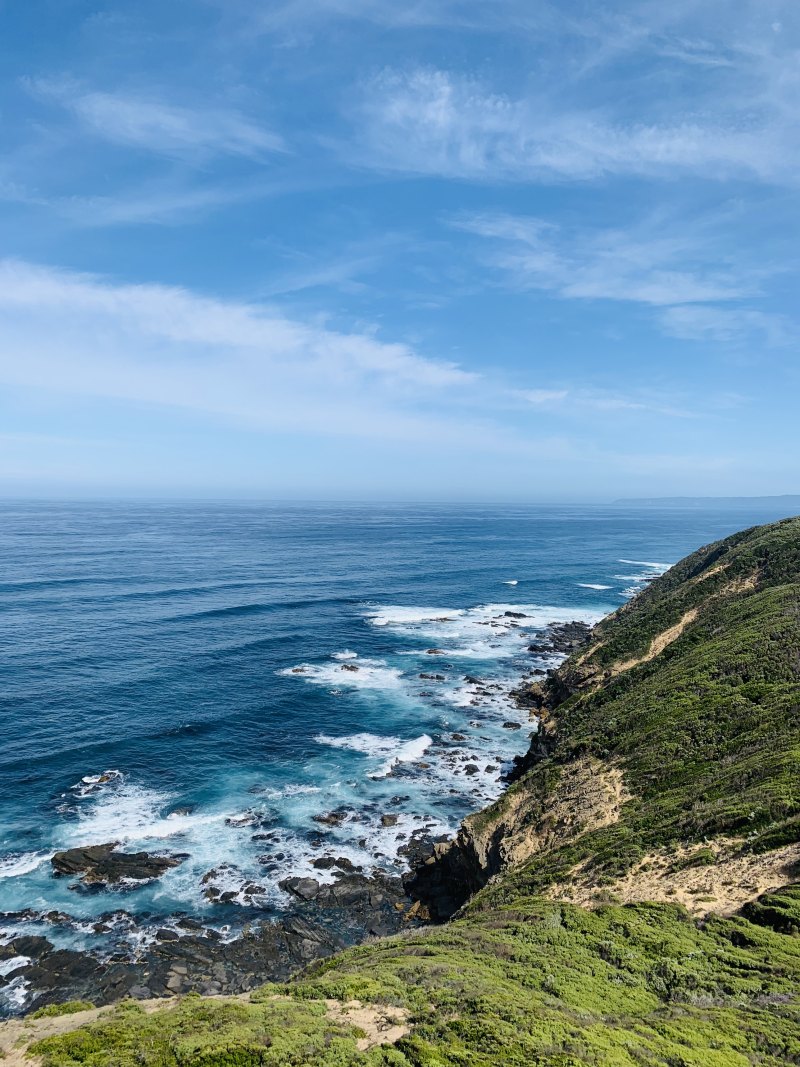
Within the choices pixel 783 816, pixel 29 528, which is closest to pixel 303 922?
pixel 783 816

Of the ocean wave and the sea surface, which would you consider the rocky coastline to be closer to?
the sea surface


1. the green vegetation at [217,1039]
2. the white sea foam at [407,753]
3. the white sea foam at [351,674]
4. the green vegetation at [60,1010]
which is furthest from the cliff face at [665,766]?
the white sea foam at [351,674]

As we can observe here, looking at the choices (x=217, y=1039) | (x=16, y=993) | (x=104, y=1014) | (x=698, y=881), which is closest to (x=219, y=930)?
(x=16, y=993)

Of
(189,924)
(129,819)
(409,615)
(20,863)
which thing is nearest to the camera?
(189,924)

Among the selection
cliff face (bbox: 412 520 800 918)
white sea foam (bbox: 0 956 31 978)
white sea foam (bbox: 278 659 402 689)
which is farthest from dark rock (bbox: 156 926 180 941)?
white sea foam (bbox: 278 659 402 689)

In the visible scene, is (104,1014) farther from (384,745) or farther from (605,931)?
(384,745)

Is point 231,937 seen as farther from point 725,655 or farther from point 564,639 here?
point 564,639
